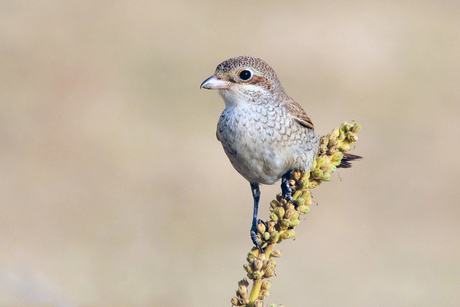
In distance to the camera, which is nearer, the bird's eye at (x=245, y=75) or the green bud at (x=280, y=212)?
the green bud at (x=280, y=212)

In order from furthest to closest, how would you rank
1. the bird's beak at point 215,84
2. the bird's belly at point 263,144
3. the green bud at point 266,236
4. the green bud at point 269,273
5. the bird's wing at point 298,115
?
1. the bird's wing at point 298,115
2. the bird's belly at point 263,144
3. the bird's beak at point 215,84
4. the green bud at point 266,236
5. the green bud at point 269,273

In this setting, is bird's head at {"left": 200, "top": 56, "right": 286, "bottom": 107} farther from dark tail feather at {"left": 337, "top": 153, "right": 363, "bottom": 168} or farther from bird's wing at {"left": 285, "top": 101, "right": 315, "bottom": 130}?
dark tail feather at {"left": 337, "top": 153, "right": 363, "bottom": 168}

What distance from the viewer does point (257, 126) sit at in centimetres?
406

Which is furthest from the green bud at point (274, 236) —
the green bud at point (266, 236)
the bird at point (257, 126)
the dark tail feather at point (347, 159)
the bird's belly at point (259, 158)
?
the dark tail feather at point (347, 159)

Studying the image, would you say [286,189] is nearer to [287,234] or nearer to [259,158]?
[259,158]

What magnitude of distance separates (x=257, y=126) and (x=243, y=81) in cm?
32

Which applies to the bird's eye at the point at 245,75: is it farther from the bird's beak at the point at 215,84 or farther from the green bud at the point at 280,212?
the green bud at the point at 280,212

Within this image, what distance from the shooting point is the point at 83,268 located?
25.3 feet

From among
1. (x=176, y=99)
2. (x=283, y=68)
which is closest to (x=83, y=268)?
(x=176, y=99)

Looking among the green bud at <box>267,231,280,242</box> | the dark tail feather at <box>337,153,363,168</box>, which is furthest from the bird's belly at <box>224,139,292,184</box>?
the green bud at <box>267,231,280,242</box>

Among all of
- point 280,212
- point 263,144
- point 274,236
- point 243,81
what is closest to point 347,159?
point 263,144

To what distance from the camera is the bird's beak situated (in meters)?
3.94

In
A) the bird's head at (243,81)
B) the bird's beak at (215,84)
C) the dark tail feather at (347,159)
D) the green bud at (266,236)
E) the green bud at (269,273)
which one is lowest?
the green bud at (269,273)

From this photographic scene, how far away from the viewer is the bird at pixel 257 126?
13.2 feet
